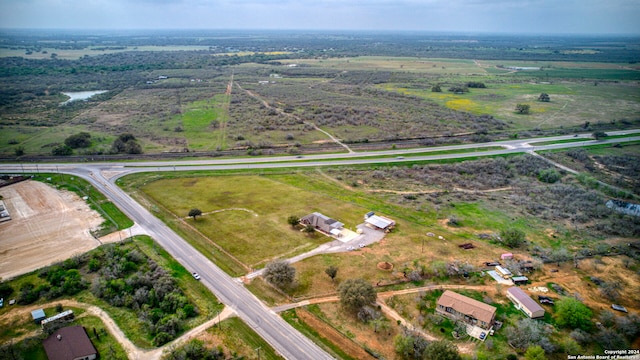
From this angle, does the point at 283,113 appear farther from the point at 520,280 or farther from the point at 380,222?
the point at 520,280

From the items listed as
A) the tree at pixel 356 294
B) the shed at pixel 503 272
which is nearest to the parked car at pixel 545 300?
the shed at pixel 503 272

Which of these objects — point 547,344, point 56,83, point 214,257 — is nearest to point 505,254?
point 547,344

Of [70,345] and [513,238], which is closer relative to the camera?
[70,345]

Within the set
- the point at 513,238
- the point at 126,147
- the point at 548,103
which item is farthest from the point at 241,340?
the point at 548,103

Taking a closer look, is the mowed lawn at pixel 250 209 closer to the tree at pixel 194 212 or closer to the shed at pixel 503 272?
the tree at pixel 194 212

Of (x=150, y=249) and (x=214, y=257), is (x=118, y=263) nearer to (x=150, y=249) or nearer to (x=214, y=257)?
(x=150, y=249)

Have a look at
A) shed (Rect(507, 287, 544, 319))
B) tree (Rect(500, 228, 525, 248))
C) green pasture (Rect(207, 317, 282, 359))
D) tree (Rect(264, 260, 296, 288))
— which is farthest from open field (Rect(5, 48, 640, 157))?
shed (Rect(507, 287, 544, 319))
